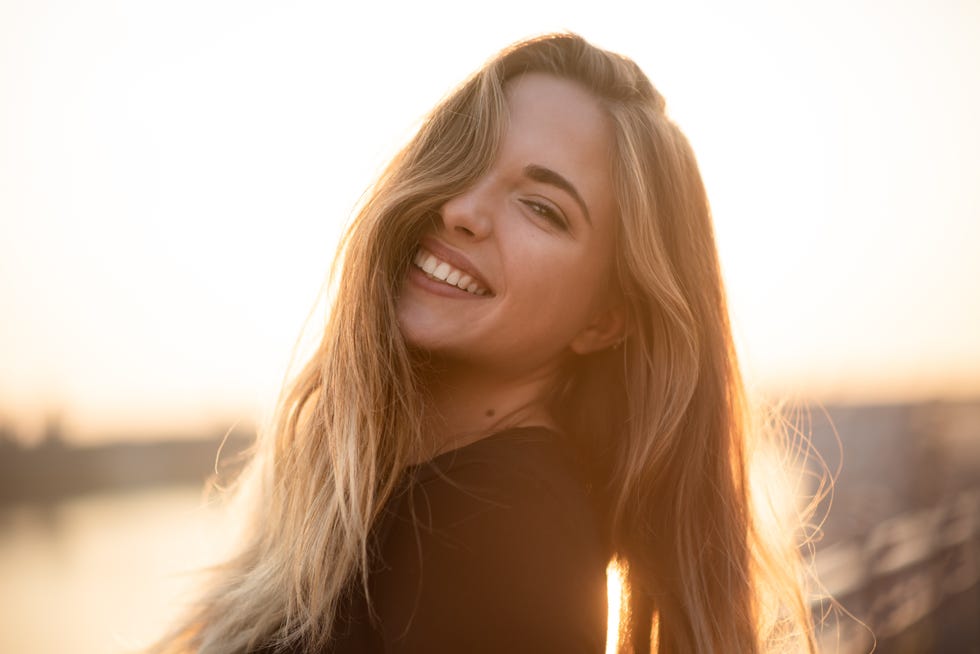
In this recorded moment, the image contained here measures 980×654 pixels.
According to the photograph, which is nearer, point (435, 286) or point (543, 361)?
point (435, 286)

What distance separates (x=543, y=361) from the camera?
210 centimetres

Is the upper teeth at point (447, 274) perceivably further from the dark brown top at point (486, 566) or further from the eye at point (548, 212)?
the dark brown top at point (486, 566)

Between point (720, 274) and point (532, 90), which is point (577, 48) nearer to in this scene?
point (532, 90)

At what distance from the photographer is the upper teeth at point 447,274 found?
1.91m

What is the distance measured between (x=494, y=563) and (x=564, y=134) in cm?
106

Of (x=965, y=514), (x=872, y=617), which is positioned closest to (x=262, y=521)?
(x=872, y=617)

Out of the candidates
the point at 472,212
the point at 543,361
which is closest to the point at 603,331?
the point at 543,361

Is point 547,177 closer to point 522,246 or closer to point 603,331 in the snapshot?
point 522,246

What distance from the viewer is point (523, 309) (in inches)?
75.4

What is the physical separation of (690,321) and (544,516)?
30.4 inches

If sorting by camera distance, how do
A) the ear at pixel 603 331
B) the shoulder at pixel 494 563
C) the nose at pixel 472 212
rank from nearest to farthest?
the shoulder at pixel 494 563 → the nose at pixel 472 212 → the ear at pixel 603 331

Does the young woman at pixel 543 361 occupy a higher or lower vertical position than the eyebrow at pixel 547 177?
lower

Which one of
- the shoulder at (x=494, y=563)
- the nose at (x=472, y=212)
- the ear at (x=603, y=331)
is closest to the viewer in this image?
the shoulder at (x=494, y=563)

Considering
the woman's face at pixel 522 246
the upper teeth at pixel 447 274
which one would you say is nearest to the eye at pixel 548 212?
A: the woman's face at pixel 522 246
